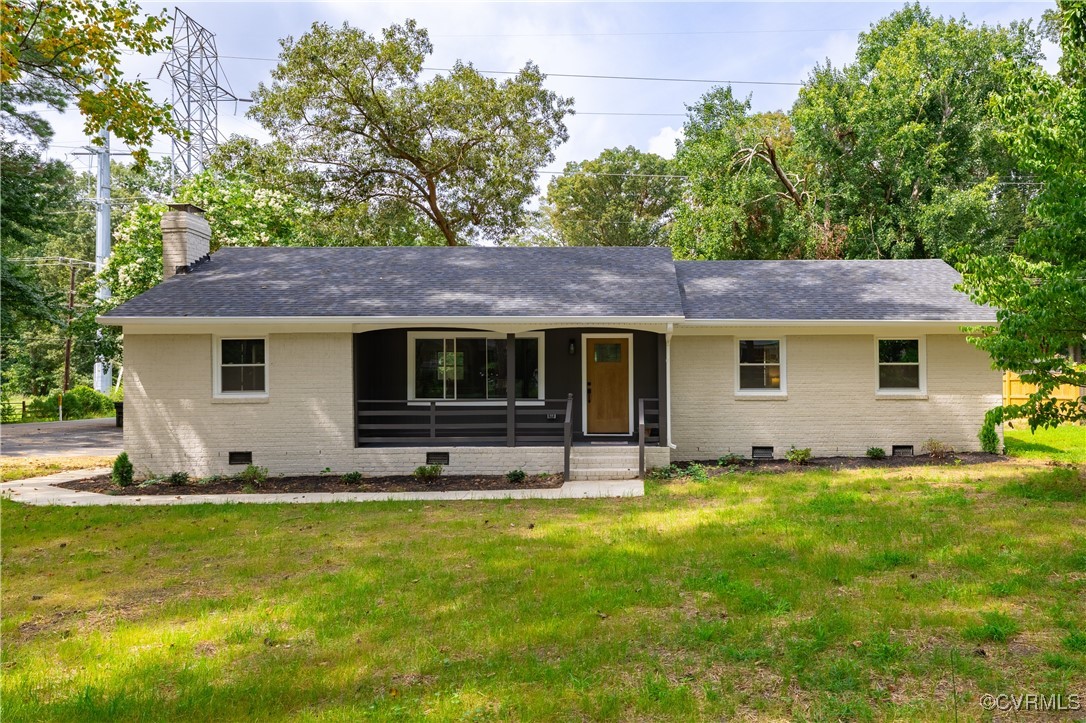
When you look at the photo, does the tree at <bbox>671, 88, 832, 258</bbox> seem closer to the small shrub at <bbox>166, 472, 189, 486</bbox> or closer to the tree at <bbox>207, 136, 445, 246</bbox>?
the tree at <bbox>207, 136, 445, 246</bbox>

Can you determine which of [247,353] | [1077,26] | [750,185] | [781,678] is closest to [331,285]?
[247,353]

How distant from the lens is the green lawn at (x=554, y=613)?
399 cm

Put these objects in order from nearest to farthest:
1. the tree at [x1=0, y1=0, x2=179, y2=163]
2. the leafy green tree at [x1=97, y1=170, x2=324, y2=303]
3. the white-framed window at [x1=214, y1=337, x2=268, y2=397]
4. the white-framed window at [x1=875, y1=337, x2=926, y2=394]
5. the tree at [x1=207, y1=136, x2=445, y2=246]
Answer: the tree at [x1=0, y1=0, x2=179, y2=163]
the white-framed window at [x1=214, y1=337, x2=268, y2=397]
the white-framed window at [x1=875, y1=337, x2=926, y2=394]
the leafy green tree at [x1=97, y1=170, x2=324, y2=303]
the tree at [x1=207, y1=136, x2=445, y2=246]

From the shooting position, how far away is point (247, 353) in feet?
41.1

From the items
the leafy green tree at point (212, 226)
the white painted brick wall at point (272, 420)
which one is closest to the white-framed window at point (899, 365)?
the white painted brick wall at point (272, 420)

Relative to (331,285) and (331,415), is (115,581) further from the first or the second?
(331,285)

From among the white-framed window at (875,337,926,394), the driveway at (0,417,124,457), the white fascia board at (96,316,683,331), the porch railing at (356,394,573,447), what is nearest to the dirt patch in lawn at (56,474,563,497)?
the porch railing at (356,394,573,447)

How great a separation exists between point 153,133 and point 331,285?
395 cm

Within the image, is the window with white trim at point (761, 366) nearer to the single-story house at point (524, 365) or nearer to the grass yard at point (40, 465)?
the single-story house at point (524, 365)

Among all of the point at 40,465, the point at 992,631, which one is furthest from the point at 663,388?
the point at 40,465

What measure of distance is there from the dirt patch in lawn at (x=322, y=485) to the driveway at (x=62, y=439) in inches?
198

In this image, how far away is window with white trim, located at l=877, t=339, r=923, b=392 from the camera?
1349 centimetres

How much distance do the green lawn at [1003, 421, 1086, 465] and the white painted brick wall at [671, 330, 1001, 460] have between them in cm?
128

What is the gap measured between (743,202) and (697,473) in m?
15.2
